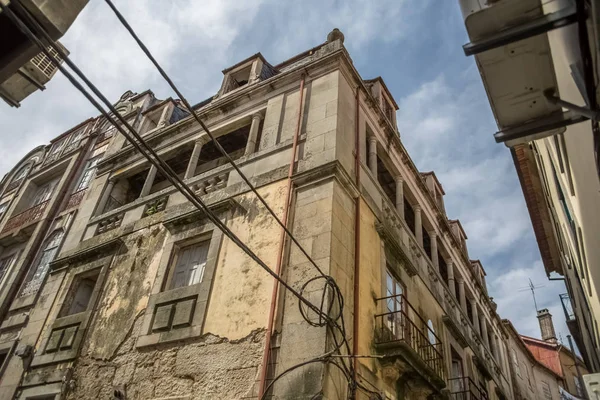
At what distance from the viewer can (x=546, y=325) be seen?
116ft

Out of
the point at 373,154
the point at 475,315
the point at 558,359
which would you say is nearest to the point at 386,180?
the point at 373,154

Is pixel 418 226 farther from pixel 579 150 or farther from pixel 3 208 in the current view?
pixel 3 208

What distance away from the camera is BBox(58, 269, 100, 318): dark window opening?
36.7ft

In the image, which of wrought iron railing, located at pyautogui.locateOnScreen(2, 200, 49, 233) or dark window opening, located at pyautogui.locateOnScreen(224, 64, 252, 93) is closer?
dark window opening, located at pyautogui.locateOnScreen(224, 64, 252, 93)

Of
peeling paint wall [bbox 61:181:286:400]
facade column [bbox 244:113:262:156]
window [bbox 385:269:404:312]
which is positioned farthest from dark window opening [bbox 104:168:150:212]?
window [bbox 385:269:404:312]

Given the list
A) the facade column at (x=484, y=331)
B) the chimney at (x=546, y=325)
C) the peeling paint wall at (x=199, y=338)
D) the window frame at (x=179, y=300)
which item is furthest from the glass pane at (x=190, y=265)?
the chimney at (x=546, y=325)

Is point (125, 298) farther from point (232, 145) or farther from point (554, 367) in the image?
point (554, 367)

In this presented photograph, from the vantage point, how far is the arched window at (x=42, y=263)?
45.6 ft

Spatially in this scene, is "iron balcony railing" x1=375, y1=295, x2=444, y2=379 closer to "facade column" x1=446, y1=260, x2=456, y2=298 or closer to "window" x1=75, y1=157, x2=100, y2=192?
"facade column" x1=446, y1=260, x2=456, y2=298

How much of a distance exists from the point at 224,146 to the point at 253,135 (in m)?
2.55

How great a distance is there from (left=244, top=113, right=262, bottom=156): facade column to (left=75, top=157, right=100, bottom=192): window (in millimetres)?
8688

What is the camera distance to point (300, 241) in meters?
8.03

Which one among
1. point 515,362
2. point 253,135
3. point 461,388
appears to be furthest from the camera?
point 515,362

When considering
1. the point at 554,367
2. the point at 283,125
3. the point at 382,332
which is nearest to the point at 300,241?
the point at 382,332
